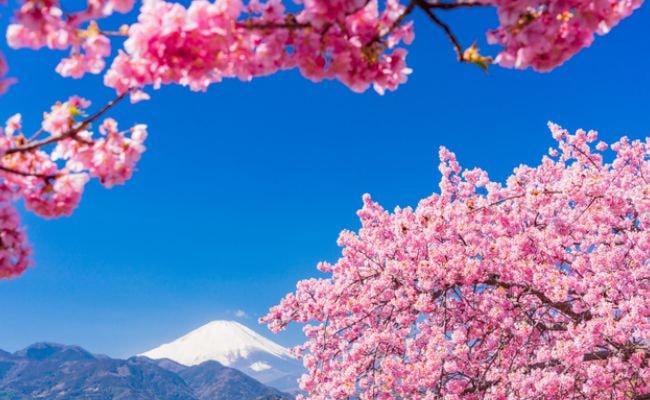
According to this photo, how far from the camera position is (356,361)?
10.9 metres

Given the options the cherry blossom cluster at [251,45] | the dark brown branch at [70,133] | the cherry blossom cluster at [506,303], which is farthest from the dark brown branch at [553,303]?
the dark brown branch at [70,133]

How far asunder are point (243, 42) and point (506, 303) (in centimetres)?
759

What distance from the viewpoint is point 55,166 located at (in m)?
3.61

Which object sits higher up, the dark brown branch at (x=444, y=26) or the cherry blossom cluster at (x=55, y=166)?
the dark brown branch at (x=444, y=26)

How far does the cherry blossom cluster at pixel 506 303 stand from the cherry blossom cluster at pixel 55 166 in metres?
6.22

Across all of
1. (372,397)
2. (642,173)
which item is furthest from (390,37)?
(642,173)

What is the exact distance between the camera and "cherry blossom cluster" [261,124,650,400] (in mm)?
7746

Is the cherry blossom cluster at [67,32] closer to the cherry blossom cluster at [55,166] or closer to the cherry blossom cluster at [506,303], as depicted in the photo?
the cherry blossom cluster at [55,166]

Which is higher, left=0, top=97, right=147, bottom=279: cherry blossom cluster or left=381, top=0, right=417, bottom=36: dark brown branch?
left=381, top=0, right=417, bottom=36: dark brown branch

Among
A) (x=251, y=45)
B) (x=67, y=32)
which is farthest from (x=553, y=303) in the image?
(x=67, y=32)

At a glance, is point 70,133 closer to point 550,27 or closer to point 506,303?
point 550,27

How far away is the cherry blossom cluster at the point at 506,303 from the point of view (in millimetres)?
7746

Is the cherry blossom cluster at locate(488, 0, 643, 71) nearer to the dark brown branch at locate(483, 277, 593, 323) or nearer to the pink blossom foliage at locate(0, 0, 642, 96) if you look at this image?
the pink blossom foliage at locate(0, 0, 642, 96)

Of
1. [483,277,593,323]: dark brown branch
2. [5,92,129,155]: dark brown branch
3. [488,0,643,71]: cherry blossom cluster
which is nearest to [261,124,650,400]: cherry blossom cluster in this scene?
[483,277,593,323]: dark brown branch
